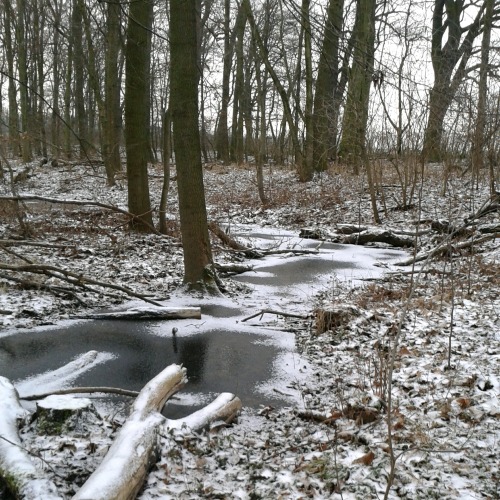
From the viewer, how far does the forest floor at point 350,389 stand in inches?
127

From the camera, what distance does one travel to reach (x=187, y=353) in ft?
18.8

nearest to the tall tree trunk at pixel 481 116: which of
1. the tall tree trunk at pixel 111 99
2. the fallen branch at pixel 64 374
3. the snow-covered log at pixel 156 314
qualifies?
the snow-covered log at pixel 156 314

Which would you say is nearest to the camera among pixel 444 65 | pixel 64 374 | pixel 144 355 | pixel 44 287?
pixel 64 374

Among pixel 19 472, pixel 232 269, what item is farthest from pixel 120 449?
pixel 232 269

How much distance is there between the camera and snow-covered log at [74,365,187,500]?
9.04 ft

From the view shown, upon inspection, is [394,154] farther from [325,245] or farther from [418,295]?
[418,295]

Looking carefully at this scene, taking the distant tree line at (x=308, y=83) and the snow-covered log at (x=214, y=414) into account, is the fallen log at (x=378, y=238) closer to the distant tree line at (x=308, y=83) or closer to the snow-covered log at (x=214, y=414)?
the distant tree line at (x=308, y=83)

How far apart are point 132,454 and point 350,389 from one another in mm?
2278

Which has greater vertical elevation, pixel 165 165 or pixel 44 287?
pixel 165 165

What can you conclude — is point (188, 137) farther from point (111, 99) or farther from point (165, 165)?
point (111, 99)

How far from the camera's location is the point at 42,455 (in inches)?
131

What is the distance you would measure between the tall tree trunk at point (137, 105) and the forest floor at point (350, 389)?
1092 mm

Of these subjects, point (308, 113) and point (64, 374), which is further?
point (308, 113)

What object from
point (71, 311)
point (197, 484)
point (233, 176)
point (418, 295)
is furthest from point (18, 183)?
point (197, 484)
